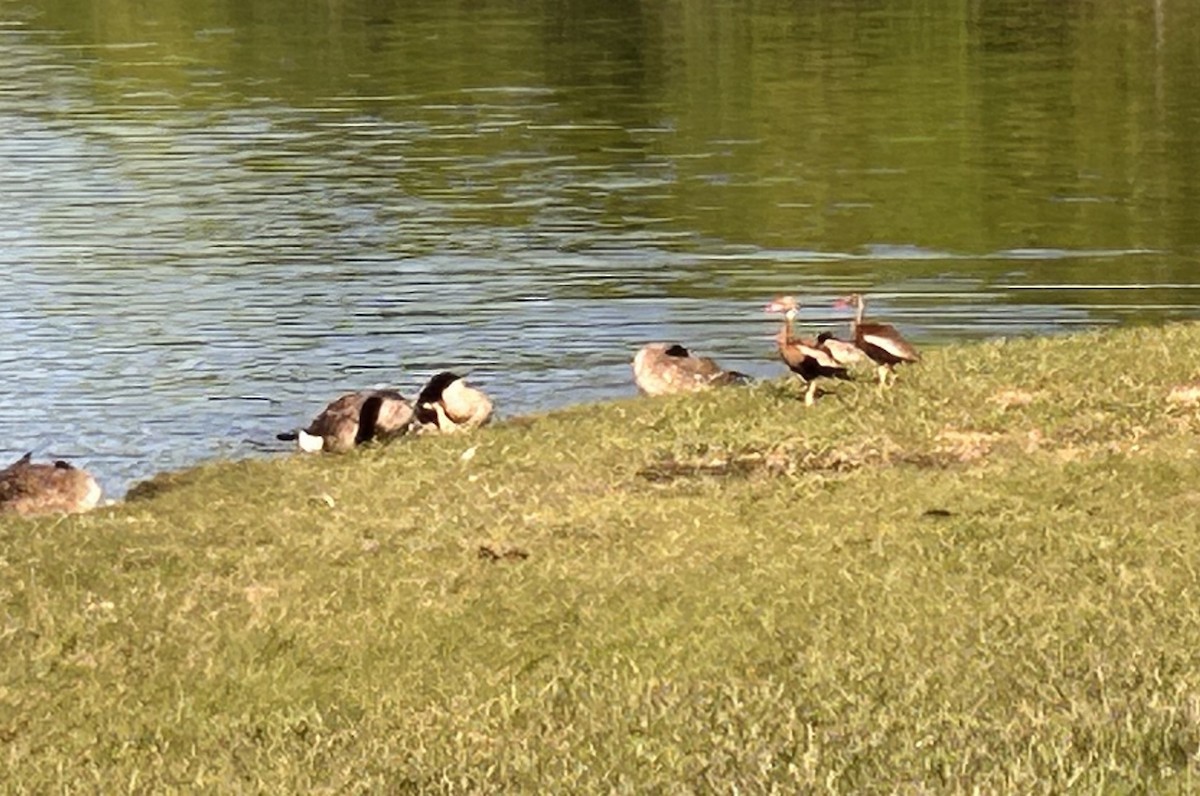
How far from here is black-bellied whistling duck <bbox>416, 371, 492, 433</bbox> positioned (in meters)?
18.8

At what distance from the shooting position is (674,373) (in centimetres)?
2072

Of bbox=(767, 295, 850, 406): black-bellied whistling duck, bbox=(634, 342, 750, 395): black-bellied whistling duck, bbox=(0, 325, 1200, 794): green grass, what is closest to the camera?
bbox=(0, 325, 1200, 794): green grass

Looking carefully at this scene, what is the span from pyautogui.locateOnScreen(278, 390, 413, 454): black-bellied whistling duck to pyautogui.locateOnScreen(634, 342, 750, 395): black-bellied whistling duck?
8.78 ft

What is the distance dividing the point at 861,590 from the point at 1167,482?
3083 millimetres

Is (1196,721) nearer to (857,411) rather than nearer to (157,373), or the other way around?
(857,411)

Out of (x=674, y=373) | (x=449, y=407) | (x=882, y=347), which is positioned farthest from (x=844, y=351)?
(x=449, y=407)

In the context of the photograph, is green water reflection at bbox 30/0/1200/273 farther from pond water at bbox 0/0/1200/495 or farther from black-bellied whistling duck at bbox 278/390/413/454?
black-bellied whistling duck at bbox 278/390/413/454

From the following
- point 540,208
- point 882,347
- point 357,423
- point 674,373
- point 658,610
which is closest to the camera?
point 658,610

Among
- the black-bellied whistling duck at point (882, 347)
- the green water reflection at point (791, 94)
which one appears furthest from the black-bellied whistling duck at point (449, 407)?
the green water reflection at point (791, 94)

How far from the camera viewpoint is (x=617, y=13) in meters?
81.4

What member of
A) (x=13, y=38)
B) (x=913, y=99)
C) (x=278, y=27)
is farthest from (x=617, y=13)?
(x=913, y=99)

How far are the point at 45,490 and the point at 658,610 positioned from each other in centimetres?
649

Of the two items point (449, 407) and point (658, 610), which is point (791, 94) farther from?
point (658, 610)

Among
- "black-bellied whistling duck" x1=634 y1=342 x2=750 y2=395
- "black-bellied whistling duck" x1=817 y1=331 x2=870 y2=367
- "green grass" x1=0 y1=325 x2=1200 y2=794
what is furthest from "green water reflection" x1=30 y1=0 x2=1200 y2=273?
"green grass" x1=0 y1=325 x2=1200 y2=794
